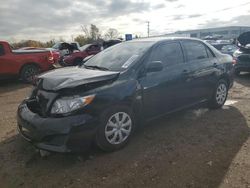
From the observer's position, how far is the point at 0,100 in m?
8.01

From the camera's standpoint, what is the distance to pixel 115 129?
13.0ft

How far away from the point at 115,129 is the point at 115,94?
51cm

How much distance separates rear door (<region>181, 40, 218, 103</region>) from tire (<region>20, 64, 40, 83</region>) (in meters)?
7.06

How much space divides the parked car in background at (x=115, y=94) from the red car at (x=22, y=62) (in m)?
6.15

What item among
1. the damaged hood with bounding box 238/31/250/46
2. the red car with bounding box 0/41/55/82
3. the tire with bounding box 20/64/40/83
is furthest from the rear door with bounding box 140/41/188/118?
the damaged hood with bounding box 238/31/250/46

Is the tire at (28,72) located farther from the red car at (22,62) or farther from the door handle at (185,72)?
the door handle at (185,72)

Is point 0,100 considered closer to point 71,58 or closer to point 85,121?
point 85,121

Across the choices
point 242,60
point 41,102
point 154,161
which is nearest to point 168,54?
point 154,161

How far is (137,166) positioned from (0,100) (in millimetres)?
5864

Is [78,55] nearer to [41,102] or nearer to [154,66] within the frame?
[154,66]

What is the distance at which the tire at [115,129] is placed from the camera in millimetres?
3767

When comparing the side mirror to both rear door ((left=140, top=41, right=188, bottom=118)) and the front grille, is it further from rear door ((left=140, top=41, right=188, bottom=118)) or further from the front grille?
the front grille

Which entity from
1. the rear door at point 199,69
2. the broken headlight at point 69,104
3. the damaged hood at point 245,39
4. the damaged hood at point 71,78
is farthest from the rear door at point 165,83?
the damaged hood at point 245,39

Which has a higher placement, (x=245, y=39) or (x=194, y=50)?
(x=194, y=50)
